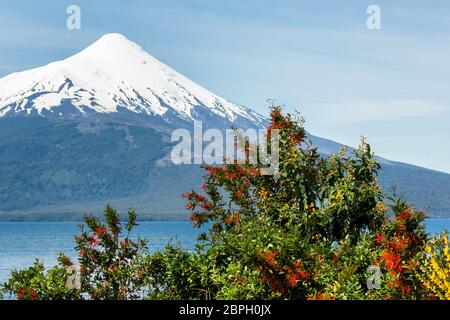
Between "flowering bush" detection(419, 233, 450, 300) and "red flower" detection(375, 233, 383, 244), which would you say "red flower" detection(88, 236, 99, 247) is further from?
"flowering bush" detection(419, 233, 450, 300)

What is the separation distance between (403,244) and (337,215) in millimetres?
2824

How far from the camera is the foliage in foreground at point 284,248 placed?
10930 millimetres

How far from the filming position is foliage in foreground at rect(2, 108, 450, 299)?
1093cm

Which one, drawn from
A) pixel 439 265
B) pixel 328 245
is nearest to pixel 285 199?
pixel 328 245

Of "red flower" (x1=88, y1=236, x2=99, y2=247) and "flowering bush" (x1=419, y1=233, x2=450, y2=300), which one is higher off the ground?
"red flower" (x1=88, y1=236, x2=99, y2=247)

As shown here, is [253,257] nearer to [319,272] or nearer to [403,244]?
[319,272]

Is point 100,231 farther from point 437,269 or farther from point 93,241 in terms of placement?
point 437,269

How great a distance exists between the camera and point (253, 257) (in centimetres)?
1042

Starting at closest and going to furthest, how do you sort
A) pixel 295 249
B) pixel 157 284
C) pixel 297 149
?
pixel 295 249 → pixel 157 284 → pixel 297 149

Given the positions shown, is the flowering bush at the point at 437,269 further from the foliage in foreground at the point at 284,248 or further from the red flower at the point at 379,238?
the red flower at the point at 379,238

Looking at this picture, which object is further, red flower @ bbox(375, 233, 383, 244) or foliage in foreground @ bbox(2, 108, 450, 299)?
red flower @ bbox(375, 233, 383, 244)

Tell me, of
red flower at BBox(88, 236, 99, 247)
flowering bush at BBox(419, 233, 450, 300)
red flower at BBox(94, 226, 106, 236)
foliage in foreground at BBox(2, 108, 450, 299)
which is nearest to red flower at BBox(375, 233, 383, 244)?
foliage in foreground at BBox(2, 108, 450, 299)

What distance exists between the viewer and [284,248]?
1095 centimetres
